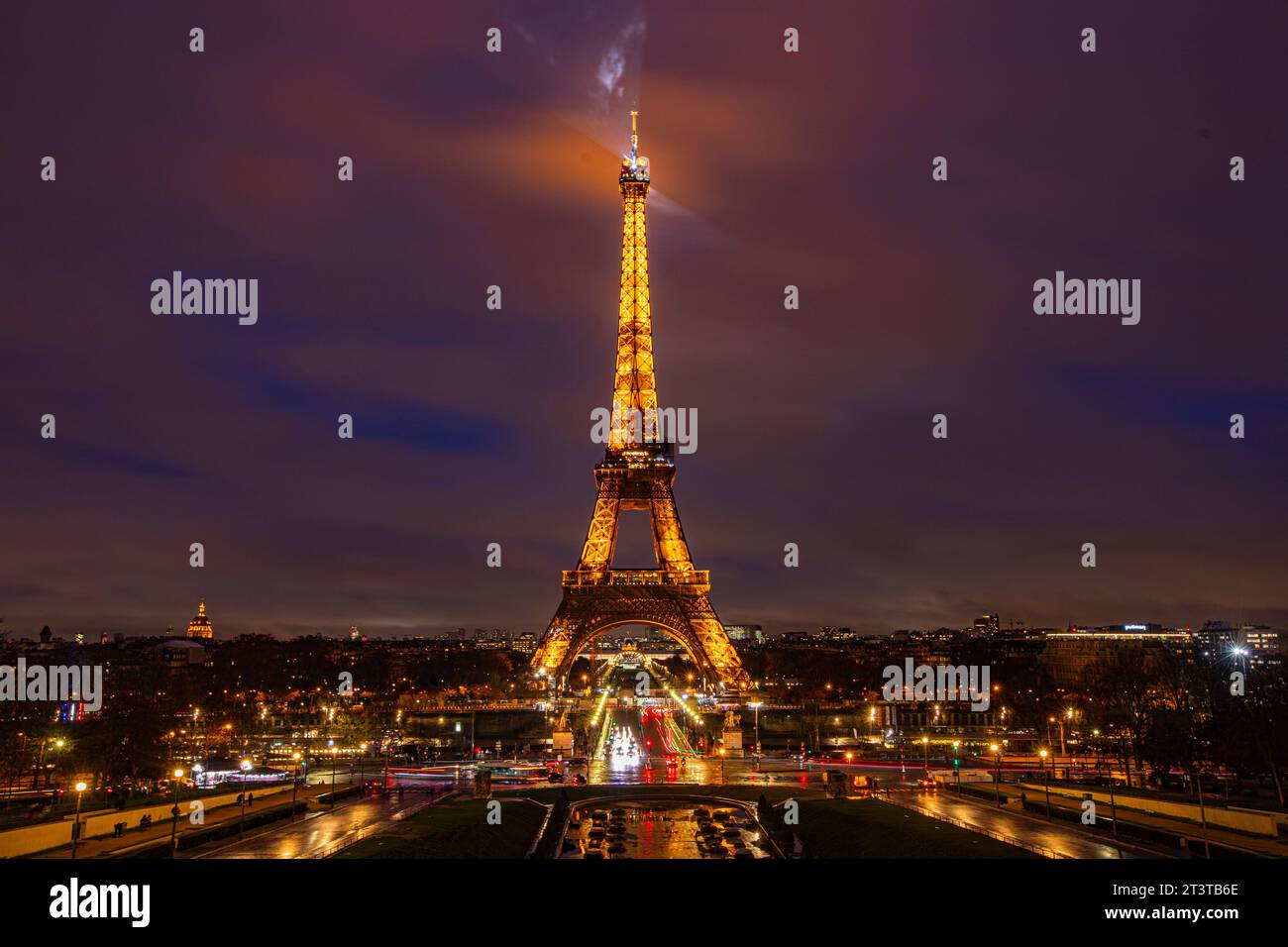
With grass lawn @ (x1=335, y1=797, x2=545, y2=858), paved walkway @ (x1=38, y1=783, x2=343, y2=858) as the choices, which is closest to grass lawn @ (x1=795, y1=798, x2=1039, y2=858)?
grass lawn @ (x1=335, y1=797, x2=545, y2=858)

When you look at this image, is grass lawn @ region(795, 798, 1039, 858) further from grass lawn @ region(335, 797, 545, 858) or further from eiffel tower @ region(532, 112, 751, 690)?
eiffel tower @ region(532, 112, 751, 690)

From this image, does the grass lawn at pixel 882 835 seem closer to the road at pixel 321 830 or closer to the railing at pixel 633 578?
the road at pixel 321 830

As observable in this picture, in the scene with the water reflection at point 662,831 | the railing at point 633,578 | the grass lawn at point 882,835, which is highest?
the railing at point 633,578

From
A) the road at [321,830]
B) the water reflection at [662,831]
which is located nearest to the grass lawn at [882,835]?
the water reflection at [662,831]

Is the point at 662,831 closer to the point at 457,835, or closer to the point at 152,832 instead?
the point at 457,835
